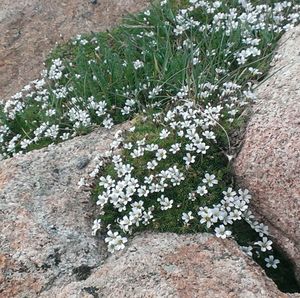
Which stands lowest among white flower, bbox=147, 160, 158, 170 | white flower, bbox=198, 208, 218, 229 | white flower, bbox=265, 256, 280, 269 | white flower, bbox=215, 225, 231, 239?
white flower, bbox=265, 256, 280, 269

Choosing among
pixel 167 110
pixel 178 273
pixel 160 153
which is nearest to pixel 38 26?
pixel 167 110

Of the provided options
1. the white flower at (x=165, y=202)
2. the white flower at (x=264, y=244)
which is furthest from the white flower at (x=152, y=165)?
the white flower at (x=264, y=244)

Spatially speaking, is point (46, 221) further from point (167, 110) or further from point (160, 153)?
point (167, 110)

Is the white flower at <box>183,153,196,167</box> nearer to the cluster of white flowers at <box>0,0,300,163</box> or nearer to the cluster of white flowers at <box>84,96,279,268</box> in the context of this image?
the cluster of white flowers at <box>84,96,279,268</box>

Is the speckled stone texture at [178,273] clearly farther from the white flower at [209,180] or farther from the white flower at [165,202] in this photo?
the white flower at [209,180]

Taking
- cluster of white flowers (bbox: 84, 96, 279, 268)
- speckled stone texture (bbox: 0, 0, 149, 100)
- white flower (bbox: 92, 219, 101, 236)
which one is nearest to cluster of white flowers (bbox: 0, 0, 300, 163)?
cluster of white flowers (bbox: 84, 96, 279, 268)

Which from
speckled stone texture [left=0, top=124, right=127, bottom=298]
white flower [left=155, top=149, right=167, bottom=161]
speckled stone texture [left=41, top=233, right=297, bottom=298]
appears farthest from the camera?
white flower [left=155, top=149, right=167, bottom=161]
